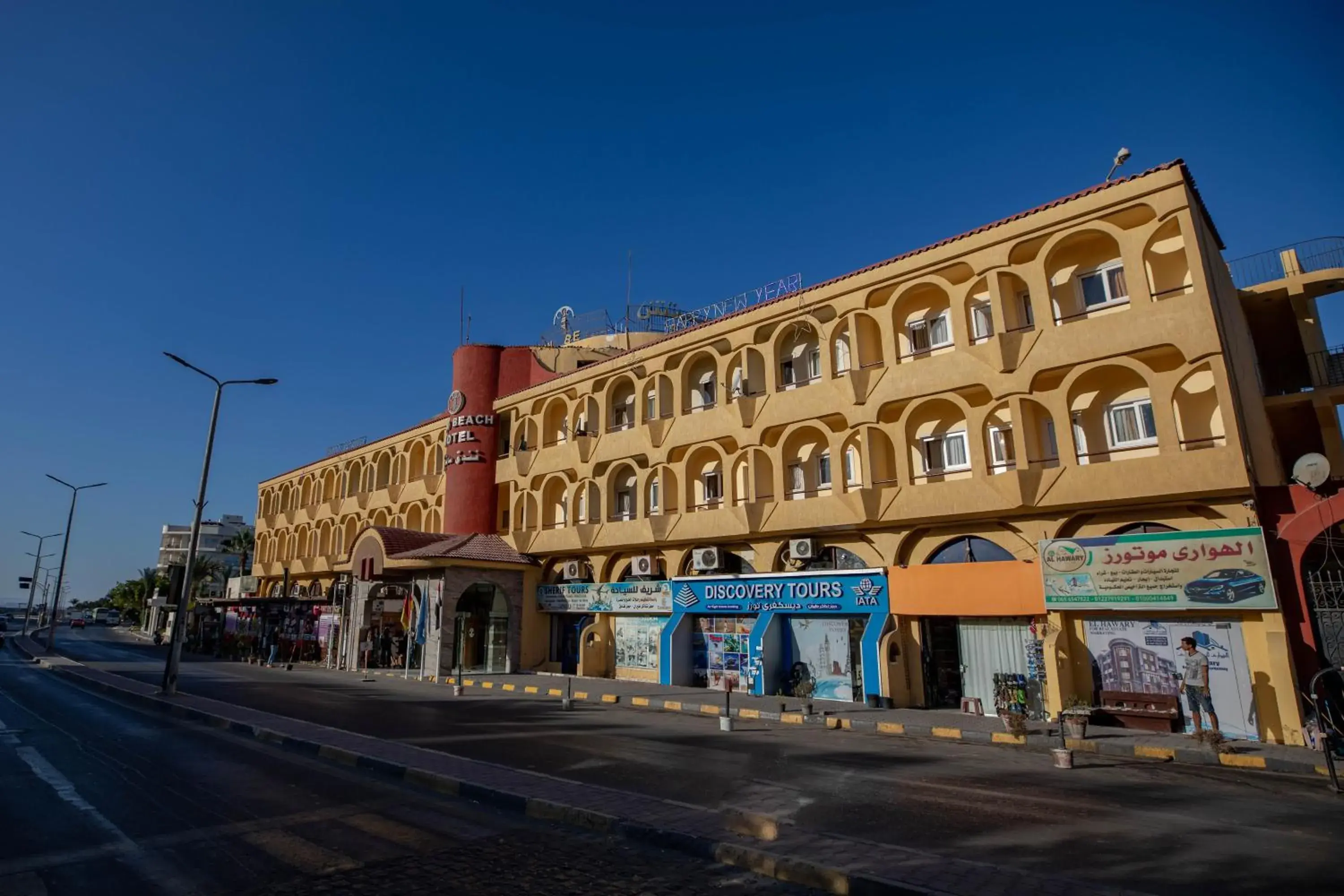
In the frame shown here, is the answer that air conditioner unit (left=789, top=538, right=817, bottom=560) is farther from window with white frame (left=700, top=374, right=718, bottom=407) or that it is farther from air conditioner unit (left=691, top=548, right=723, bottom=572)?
window with white frame (left=700, top=374, right=718, bottom=407)

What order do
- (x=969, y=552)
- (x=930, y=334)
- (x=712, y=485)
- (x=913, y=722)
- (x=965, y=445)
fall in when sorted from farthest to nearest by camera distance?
(x=712, y=485), (x=930, y=334), (x=965, y=445), (x=969, y=552), (x=913, y=722)

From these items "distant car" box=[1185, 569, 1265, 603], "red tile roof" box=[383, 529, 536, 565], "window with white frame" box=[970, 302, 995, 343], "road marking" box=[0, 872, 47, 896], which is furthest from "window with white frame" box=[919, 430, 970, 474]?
"road marking" box=[0, 872, 47, 896]

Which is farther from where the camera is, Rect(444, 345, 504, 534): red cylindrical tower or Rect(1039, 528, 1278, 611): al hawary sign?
Rect(444, 345, 504, 534): red cylindrical tower

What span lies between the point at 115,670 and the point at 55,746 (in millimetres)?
21074

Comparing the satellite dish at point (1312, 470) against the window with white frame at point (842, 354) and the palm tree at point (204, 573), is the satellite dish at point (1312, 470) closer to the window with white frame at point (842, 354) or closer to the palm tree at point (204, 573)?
the window with white frame at point (842, 354)

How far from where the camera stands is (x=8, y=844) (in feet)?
23.4

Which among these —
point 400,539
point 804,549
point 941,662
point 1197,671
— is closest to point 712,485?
point 804,549

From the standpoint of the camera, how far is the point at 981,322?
2100 cm

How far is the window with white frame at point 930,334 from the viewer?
21.8m

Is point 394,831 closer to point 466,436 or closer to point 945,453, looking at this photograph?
point 945,453

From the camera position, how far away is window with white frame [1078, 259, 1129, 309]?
1869cm

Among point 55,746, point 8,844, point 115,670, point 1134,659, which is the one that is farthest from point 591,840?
point 115,670

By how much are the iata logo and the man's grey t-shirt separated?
110 inches

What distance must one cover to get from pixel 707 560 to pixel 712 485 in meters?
3.10
